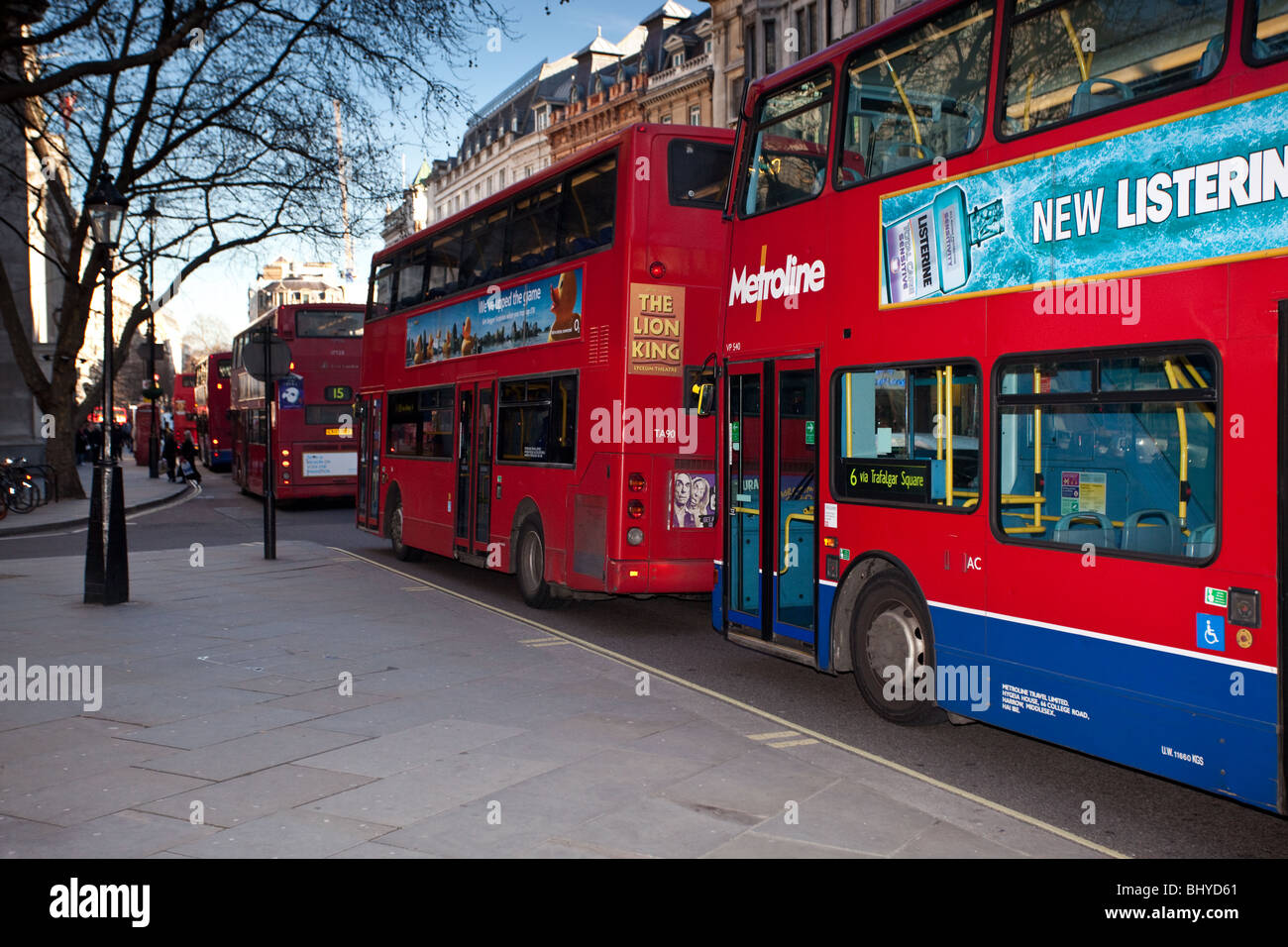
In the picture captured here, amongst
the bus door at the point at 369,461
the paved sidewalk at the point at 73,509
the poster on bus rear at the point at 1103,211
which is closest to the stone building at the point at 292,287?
the paved sidewalk at the point at 73,509

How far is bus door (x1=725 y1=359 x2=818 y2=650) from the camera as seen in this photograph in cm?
855

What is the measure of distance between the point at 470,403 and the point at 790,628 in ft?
22.1

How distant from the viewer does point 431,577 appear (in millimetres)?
15695

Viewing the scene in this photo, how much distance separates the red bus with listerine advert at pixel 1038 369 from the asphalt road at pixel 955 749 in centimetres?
33

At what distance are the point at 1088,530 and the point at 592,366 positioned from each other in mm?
5873

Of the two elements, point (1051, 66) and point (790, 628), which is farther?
point (790, 628)

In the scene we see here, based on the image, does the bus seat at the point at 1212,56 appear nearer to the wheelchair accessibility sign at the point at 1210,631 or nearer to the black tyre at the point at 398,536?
the wheelchair accessibility sign at the point at 1210,631

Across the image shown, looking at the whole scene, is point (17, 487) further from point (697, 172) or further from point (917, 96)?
point (917, 96)

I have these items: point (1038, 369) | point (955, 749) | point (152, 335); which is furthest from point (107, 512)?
point (152, 335)

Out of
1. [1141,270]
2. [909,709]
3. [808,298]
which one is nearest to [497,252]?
[808,298]

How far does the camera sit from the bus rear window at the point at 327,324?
1035 inches

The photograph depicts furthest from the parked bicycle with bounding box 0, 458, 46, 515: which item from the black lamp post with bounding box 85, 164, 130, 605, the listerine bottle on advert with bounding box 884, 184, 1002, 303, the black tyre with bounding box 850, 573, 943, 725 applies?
the listerine bottle on advert with bounding box 884, 184, 1002, 303
